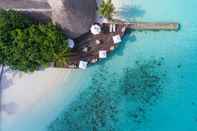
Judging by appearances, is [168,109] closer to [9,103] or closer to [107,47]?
[107,47]

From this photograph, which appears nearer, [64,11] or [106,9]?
[64,11]

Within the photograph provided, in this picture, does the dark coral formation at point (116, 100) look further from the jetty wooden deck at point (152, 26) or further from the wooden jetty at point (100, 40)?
the jetty wooden deck at point (152, 26)

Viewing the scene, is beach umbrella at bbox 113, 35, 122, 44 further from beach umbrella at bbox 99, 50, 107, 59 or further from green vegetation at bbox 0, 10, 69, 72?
green vegetation at bbox 0, 10, 69, 72

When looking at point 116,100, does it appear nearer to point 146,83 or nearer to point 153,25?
point 146,83

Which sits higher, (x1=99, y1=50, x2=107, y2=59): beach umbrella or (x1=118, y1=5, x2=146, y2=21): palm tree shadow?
(x1=118, y1=5, x2=146, y2=21): palm tree shadow

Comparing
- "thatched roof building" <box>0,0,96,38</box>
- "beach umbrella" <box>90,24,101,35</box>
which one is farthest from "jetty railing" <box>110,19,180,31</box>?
"thatched roof building" <box>0,0,96,38</box>

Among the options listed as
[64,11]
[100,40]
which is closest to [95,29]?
[100,40]

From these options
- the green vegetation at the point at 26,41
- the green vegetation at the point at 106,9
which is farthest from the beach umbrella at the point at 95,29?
the green vegetation at the point at 26,41

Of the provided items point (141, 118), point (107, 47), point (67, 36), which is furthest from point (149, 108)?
point (67, 36)
